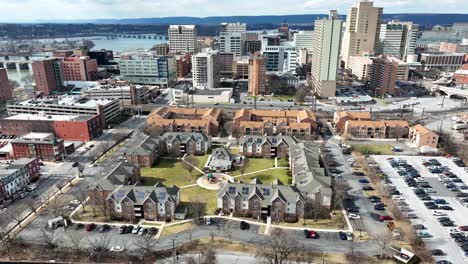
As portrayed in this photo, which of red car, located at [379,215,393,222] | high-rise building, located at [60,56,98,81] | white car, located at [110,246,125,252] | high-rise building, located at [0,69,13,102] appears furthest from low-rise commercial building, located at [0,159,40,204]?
high-rise building, located at [60,56,98,81]

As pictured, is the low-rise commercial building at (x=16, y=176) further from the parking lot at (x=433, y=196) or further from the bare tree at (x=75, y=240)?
the parking lot at (x=433, y=196)

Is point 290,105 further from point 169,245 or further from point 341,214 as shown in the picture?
point 169,245

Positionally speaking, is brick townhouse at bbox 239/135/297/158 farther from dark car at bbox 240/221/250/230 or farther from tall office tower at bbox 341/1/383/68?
tall office tower at bbox 341/1/383/68

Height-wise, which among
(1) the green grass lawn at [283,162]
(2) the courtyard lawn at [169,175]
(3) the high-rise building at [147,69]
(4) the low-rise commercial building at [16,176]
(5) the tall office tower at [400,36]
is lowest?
(2) the courtyard lawn at [169,175]

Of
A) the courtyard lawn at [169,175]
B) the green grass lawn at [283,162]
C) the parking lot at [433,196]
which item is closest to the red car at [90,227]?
the courtyard lawn at [169,175]

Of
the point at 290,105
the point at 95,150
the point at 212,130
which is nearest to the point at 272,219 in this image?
the point at 212,130

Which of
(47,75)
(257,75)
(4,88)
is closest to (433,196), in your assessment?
(257,75)

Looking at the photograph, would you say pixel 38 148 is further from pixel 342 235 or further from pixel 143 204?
pixel 342 235
